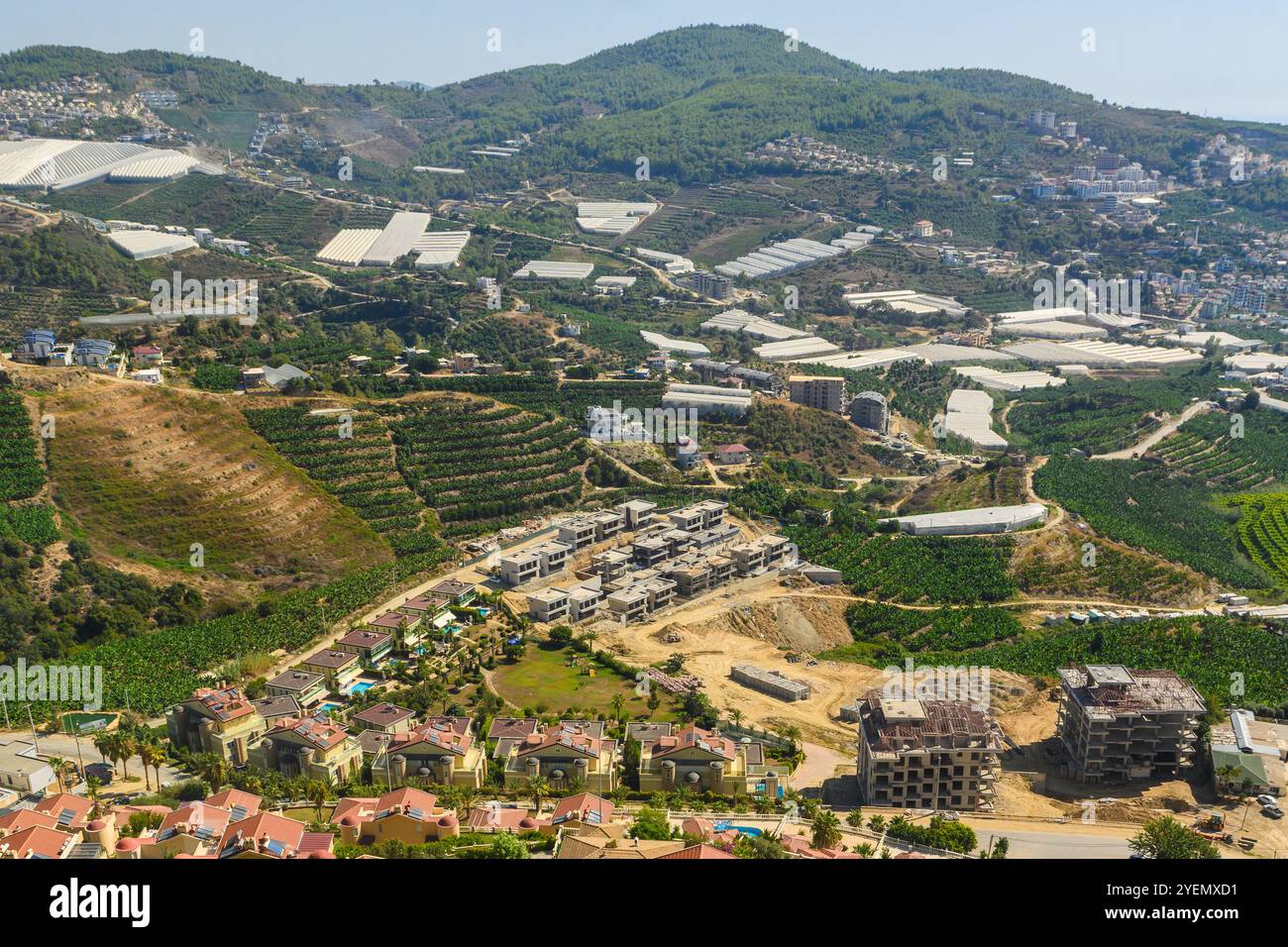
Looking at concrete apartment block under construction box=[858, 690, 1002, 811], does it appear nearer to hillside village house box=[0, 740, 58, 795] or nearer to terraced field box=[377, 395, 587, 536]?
hillside village house box=[0, 740, 58, 795]

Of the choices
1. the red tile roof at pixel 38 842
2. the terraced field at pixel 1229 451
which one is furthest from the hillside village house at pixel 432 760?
the terraced field at pixel 1229 451

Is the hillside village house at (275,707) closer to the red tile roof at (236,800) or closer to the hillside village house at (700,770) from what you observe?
the red tile roof at (236,800)

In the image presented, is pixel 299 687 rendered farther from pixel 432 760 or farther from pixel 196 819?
pixel 196 819

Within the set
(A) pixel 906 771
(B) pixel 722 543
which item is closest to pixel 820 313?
(B) pixel 722 543

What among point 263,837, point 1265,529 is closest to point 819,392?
point 1265,529

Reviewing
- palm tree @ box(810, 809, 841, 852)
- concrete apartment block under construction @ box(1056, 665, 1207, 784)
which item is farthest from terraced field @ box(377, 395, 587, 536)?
palm tree @ box(810, 809, 841, 852)
